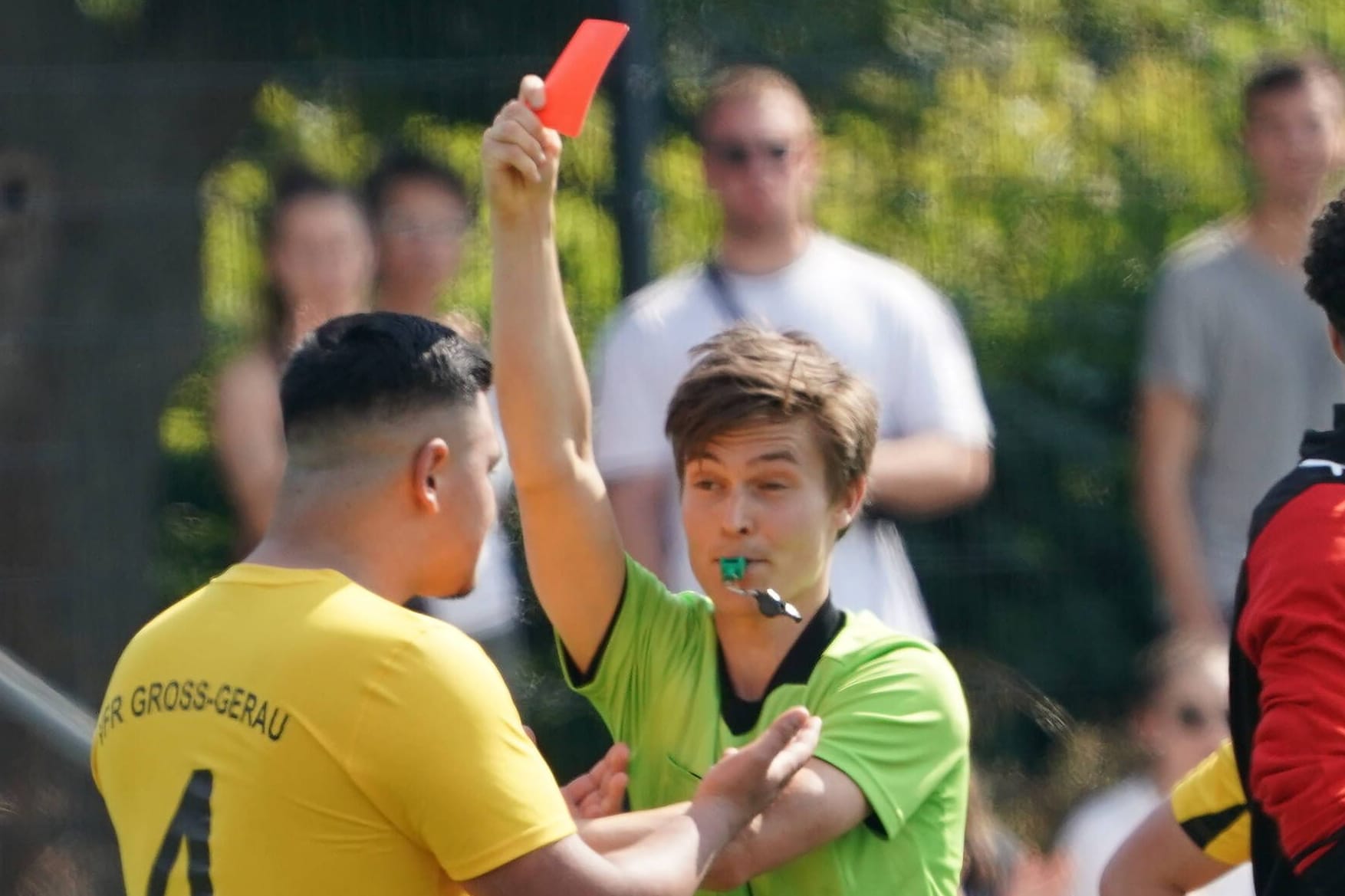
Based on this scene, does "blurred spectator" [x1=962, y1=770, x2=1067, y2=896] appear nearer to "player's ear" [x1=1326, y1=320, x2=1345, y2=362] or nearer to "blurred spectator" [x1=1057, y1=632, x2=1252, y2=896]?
"blurred spectator" [x1=1057, y1=632, x2=1252, y2=896]

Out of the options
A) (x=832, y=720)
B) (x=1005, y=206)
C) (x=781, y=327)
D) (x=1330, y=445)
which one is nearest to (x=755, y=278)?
(x=781, y=327)

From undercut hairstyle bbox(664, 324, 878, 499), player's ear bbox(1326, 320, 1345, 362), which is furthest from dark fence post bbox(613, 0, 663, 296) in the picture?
player's ear bbox(1326, 320, 1345, 362)

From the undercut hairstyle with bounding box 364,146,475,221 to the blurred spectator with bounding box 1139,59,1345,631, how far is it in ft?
5.30

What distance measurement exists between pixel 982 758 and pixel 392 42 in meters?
2.21

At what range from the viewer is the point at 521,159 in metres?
2.84

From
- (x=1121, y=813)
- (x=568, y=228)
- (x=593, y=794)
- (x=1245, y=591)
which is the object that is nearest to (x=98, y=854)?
(x=568, y=228)

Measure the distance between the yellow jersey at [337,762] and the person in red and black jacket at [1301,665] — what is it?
80 cm

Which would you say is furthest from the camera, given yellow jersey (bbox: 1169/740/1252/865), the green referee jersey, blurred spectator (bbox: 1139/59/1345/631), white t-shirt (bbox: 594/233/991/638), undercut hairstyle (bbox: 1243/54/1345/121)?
undercut hairstyle (bbox: 1243/54/1345/121)

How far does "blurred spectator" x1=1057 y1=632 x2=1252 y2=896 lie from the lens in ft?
15.2

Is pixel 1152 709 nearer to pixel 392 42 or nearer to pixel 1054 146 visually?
pixel 1054 146

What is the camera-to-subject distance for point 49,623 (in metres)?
5.07

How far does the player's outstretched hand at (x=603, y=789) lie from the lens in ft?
8.96

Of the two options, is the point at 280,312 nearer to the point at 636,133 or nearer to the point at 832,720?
the point at 636,133

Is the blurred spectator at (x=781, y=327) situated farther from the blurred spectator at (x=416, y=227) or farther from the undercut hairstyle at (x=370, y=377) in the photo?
the undercut hairstyle at (x=370, y=377)
